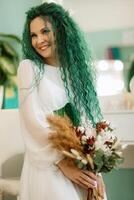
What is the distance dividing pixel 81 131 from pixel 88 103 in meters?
0.21

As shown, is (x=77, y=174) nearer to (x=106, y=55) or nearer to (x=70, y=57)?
(x=70, y=57)

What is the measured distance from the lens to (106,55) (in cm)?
213

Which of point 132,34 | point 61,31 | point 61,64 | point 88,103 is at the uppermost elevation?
point 132,34

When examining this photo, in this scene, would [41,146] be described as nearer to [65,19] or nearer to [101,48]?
[65,19]

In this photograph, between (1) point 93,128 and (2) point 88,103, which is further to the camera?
(2) point 88,103

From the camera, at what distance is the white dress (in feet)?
3.66

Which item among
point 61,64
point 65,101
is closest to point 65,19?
point 61,64

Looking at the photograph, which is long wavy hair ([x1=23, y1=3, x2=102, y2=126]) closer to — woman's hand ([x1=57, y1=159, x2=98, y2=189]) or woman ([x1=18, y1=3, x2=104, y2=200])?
woman ([x1=18, y1=3, x2=104, y2=200])

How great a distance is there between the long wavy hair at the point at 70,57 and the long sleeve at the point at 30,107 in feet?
0.19

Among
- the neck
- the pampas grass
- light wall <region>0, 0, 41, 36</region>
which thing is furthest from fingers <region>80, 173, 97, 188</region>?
light wall <region>0, 0, 41, 36</region>

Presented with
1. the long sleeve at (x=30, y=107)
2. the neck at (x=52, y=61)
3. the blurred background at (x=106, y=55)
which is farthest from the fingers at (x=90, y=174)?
the blurred background at (x=106, y=55)

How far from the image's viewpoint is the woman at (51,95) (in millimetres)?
1118

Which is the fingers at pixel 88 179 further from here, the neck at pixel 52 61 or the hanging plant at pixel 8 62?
the hanging plant at pixel 8 62

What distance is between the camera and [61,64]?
1.25m
